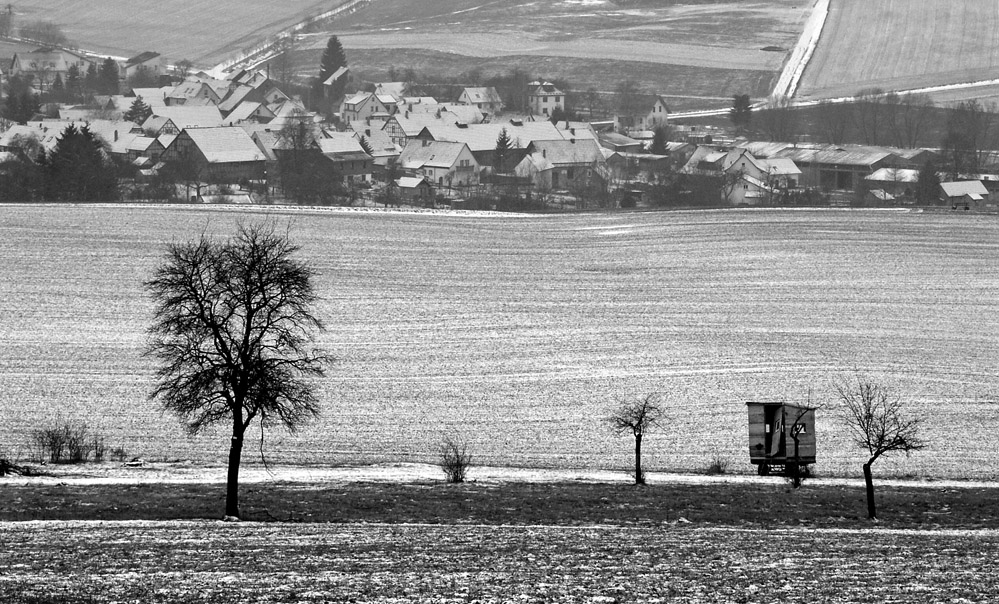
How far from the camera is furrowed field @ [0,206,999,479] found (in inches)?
1148

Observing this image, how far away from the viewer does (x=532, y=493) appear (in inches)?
899

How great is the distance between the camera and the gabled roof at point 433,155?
288 feet

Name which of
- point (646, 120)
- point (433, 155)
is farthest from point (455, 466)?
point (646, 120)

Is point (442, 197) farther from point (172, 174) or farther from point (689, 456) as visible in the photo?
point (689, 456)

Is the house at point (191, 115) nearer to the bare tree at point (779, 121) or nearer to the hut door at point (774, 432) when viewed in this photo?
the bare tree at point (779, 121)

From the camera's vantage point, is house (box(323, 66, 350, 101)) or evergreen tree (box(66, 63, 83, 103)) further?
house (box(323, 66, 350, 101))

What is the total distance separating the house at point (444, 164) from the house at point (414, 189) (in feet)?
9.34

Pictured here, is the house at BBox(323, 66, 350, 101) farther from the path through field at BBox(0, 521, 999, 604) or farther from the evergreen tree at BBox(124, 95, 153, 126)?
the path through field at BBox(0, 521, 999, 604)

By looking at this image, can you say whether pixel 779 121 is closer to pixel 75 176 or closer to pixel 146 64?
pixel 75 176

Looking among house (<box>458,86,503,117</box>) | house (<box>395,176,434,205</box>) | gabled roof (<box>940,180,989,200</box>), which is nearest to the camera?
gabled roof (<box>940,180,989,200</box>)

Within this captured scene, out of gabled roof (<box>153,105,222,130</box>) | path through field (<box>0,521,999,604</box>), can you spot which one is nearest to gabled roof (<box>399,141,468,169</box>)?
gabled roof (<box>153,105,222,130</box>)

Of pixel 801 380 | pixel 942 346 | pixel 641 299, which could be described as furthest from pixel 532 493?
pixel 641 299

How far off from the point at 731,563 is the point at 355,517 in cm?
652

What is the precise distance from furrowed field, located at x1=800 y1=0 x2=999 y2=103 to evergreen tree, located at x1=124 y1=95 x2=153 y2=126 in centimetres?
5922
